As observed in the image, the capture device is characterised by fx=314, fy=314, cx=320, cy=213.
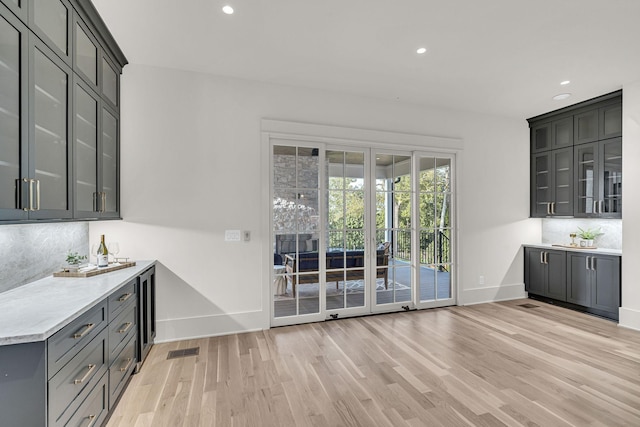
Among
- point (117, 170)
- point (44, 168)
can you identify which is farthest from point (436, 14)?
point (117, 170)

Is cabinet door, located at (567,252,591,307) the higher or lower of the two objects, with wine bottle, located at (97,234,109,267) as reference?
lower

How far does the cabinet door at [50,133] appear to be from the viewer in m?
1.81

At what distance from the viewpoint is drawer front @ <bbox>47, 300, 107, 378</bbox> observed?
55.7 inches

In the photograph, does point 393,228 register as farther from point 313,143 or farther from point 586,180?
point 586,180

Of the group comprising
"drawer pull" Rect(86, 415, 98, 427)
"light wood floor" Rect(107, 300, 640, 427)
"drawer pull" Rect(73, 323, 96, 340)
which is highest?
"drawer pull" Rect(73, 323, 96, 340)

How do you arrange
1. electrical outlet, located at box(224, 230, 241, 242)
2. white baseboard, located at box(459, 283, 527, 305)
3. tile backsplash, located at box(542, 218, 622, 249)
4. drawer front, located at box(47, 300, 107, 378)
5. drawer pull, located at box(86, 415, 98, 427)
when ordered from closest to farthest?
drawer front, located at box(47, 300, 107, 378) < drawer pull, located at box(86, 415, 98, 427) < electrical outlet, located at box(224, 230, 241, 242) < tile backsplash, located at box(542, 218, 622, 249) < white baseboard, located at box(459, 283, 527, 305)

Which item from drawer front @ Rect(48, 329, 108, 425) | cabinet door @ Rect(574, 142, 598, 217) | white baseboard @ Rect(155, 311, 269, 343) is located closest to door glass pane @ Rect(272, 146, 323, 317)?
white baseboard @ Rect(155, 311, 269, 343)

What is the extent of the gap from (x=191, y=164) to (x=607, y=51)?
447 centimetres

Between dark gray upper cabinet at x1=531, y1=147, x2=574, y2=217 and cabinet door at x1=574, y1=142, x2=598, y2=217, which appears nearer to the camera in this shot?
cabinet door at x1=574, y1=142, x2=598, y2=217

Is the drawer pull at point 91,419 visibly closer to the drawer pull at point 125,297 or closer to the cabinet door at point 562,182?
the drawer pull at point 125,297

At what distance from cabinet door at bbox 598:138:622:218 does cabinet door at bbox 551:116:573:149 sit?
475 mm

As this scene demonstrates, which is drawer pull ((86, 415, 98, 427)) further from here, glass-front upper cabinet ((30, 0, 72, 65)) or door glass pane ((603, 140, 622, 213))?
door glass pane ((603, 140, 622, 213))

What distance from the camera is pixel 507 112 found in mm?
4980

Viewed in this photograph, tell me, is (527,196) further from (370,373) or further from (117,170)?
(117,170)
